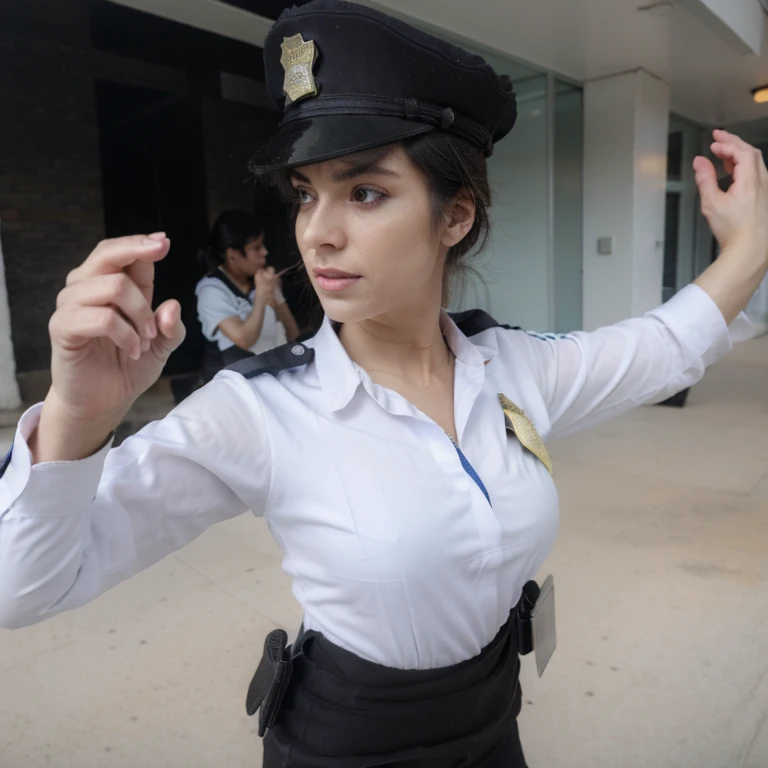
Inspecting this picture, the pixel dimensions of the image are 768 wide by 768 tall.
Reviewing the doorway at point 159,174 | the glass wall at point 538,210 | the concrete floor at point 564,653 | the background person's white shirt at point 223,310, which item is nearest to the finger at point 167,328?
the concrete floor at point 564,653

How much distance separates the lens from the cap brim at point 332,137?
90cm

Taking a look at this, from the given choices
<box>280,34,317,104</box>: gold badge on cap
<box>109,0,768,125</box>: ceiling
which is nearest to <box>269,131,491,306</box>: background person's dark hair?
<box>280,34,317,104</box>: gold badge on cap

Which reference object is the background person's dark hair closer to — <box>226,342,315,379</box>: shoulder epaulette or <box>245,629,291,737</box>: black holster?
<box>226,342,315,379</box>: shoulder epaulette

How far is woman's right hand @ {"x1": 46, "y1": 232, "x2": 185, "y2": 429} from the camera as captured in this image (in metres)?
0.63

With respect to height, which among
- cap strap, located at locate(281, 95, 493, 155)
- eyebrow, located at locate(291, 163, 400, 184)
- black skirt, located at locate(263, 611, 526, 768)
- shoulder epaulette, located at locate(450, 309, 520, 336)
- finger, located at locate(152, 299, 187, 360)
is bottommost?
black skirt, located at locate(263, 611, 526, 768)

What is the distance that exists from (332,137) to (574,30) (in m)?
4.51

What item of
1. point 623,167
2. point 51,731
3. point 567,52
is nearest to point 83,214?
point 567,52

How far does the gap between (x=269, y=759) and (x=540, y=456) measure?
0.66m

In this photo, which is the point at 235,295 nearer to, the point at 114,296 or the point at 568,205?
the point at 114,296

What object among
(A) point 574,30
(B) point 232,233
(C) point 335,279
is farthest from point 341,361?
(A) point 574,30

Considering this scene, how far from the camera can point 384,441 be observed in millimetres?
984

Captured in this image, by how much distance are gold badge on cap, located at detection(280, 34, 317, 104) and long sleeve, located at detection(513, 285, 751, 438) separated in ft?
Answer: 2.09

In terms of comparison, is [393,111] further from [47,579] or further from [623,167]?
[623,167]

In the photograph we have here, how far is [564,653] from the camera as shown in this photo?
87.9 inches
